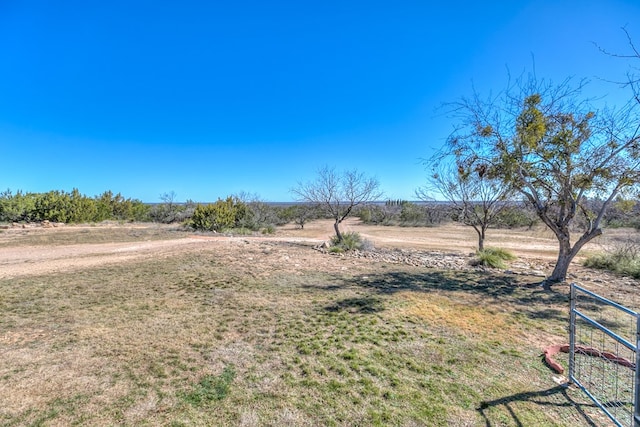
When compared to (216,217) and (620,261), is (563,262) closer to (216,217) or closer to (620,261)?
(620,261)

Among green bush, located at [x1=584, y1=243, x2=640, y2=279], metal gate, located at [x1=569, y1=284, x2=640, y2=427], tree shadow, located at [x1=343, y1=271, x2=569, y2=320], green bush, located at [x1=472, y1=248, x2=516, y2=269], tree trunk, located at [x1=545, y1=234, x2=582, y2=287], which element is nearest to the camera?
metal gate, located at [x1=569, y1=284, x2=640, y2=427]

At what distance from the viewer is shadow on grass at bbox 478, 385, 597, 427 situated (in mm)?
2416

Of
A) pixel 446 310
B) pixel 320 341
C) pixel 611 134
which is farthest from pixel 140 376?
pixel 611 134

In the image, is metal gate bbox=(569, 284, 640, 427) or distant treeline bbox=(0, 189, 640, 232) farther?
distant treeline bbox=(0, 189, 640, 232)

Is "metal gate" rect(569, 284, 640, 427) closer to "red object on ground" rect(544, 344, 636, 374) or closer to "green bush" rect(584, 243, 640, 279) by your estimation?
"red object on ground" rect(544, 344, 636, 374)

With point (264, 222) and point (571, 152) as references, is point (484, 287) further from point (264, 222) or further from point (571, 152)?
point (264, 222)

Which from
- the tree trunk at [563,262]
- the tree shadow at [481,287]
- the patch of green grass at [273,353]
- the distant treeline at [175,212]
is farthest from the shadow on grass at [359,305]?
the distant treeline at [175,212]

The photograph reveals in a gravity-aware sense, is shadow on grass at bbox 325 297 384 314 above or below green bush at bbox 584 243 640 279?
below

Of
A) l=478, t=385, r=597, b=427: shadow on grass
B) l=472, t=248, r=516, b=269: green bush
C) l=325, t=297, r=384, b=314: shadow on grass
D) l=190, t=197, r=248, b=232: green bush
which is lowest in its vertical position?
l=478, t=385, r=597, b=427: shadow on grass

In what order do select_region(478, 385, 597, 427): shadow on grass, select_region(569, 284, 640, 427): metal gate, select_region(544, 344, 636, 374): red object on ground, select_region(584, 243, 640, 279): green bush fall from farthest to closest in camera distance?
1. select_region(584, 243, 640, 279): green bush
2. select_region(544, 344, 636, 374): red object on ground
3. select_region(478, 385, 597, 427): shadow on grass
4. select_region(569, 284, 640, 427): metal gate

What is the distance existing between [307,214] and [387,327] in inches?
923

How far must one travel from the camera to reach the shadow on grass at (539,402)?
242cm

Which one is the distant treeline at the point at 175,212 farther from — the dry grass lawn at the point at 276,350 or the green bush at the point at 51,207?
the dry grass lawn at the point at 276,350

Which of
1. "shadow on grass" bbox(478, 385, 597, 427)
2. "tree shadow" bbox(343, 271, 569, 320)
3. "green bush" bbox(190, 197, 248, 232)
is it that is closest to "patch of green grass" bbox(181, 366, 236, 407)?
"shadow on grass" bbox(478, 385, 597, 427)
